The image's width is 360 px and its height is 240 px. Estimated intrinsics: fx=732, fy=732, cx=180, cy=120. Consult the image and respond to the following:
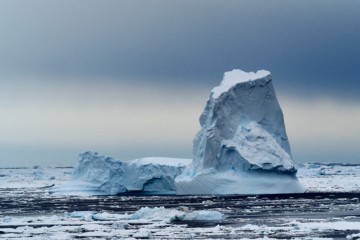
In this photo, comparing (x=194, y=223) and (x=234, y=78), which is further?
(x=234, y=78)

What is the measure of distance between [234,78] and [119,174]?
9507 millimetres

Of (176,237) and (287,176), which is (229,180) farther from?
(176,237)

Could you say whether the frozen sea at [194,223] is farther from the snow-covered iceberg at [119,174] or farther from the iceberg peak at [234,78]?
the snow-covered iceberg at [119,174]

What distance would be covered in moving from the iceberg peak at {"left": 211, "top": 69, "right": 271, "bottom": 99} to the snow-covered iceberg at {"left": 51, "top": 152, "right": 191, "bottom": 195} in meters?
7.60

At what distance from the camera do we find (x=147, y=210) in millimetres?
25234

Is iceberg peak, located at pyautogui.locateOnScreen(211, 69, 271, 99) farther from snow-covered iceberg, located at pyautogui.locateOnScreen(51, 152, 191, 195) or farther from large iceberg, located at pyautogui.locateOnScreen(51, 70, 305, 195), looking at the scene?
snow-covered iceberg, located at pyautogui.locateOnScreen(51, 152, 191, 195)

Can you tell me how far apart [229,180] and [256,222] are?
48.2ft

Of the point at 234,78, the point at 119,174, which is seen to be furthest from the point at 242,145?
the point at 119,174

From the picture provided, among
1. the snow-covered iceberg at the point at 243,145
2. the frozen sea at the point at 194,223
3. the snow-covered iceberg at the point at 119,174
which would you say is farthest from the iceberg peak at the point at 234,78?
the frozen sea at the point at 194,223

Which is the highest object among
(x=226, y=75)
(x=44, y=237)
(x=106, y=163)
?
(x=226, y=75)

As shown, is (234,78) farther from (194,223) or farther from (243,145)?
(194,223)

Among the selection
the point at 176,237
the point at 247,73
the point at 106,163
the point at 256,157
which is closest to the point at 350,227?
the point at 176,237

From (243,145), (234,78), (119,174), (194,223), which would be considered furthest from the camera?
(119,174)

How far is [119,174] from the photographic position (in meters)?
44.0
